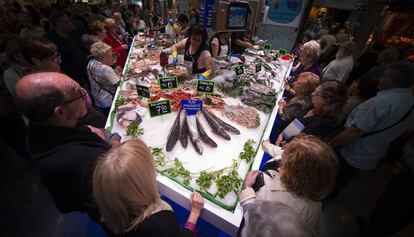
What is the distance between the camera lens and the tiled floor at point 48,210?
8.44ft

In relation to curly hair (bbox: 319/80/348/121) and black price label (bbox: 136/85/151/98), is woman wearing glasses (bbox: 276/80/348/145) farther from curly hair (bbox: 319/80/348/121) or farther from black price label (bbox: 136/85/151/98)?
black price label (bbox: 136/85/151/98)

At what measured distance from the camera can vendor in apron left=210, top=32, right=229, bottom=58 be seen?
425 cm

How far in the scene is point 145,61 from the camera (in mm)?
4191

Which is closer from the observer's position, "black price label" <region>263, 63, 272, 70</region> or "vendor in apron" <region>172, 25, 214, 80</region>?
"vendor in apron" <region>172, 25, 214, 80</region>

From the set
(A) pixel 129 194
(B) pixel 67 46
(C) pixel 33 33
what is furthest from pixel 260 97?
(C) pixel 33 33

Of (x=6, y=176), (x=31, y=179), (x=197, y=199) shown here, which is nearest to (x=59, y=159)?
(x=197, y=199)

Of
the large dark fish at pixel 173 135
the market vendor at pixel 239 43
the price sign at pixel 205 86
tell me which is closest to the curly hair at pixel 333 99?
the price sign at pixel 205 86

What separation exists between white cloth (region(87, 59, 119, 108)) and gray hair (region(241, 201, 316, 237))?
9.53ft

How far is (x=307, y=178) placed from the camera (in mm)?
1375

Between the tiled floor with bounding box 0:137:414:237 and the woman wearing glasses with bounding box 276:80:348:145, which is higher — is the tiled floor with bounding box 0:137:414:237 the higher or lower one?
the lower one

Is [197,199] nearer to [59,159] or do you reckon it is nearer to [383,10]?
[59,159]

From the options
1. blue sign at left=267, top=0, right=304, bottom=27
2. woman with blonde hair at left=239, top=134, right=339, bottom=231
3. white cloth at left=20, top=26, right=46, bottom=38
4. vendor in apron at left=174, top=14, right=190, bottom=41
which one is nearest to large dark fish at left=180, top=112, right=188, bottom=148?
woman with blonde hair at left=239, top=134, right=339, bottom=231

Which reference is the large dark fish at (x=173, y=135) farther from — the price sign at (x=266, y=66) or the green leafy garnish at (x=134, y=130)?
the price sign at (x=266, y=66)

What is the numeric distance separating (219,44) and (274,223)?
397 cm
